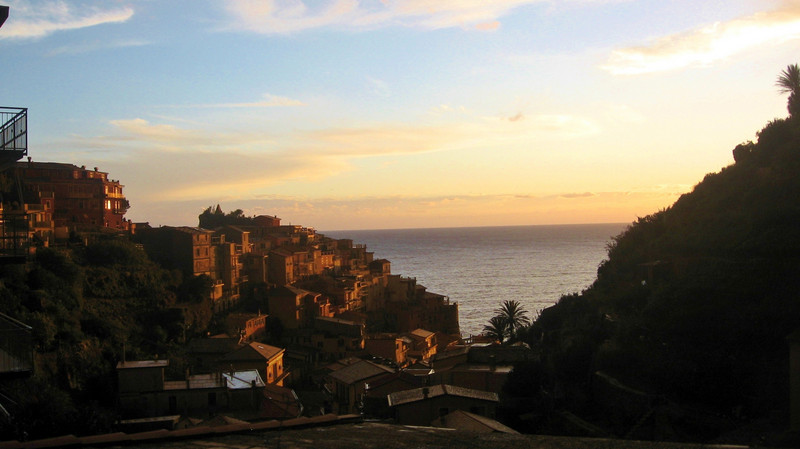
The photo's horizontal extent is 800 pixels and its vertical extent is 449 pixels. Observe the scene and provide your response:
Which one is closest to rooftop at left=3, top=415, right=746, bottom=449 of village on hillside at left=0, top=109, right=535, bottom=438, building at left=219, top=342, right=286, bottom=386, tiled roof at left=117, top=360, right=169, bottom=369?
village on hillside at left=0, top=109, right=535, bottom=438

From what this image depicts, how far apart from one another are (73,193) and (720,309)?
45875 mm

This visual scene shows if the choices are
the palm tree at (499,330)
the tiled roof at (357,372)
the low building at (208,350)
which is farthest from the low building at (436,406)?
the palm tree at (499,330)

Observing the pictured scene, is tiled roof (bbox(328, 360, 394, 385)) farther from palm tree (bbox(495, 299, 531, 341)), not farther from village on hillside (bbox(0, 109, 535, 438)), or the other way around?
palm tree (bbox(495, 299, 531, 341))

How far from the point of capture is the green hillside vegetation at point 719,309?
15164 millimetres

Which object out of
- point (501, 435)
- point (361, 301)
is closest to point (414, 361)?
point (361, 301)

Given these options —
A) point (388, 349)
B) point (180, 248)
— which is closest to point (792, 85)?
point (388, 349)

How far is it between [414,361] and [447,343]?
8.54 metres

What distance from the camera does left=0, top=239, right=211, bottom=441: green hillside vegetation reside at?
2192 centimetres

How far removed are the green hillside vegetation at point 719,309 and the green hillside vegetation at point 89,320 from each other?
15154 millimetres

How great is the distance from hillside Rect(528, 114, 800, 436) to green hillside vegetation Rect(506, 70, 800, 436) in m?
0.03

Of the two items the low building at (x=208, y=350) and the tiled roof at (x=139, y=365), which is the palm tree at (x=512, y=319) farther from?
the tiled roof at (x=139, y=365)

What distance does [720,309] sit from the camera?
649 inches

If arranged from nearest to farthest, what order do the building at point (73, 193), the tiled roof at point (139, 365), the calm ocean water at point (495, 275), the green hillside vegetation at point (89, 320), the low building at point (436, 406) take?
the low building at point (436, 406) < the green hillside vegetation at point (89, 320) < the tiled roof at point (139, 365) < the building at point (73, 193) < the calm ocean water at point (495, 275)

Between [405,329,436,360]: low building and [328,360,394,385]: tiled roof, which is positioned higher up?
[328,360,394,385]: tiled roof
